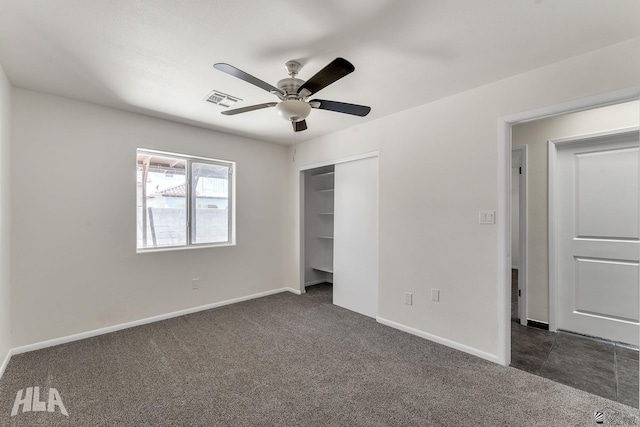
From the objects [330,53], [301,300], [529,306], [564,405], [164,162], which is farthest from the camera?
[301,300]

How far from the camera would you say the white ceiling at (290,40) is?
1.61 metres

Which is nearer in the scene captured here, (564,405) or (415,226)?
(564,405)

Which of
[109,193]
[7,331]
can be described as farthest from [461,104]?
[7,331]


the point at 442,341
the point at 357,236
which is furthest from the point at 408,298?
the point at 357,236

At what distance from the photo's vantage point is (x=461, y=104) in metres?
2.70

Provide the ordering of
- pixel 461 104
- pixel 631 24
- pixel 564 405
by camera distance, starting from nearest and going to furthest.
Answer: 1. pixel 631 24
2. pixel 564 405
3. pixel 461 104

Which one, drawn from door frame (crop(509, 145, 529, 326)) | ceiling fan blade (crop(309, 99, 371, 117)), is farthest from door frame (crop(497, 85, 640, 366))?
ceiling fan blade (crop(309, 99, 371, 117))

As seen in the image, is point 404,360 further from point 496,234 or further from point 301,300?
point 301,300

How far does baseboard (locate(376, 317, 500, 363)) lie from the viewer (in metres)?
2.50

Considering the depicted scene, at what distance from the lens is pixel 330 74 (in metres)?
1.76

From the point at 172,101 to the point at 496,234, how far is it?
3.30 metres

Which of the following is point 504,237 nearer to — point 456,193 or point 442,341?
point 456,193

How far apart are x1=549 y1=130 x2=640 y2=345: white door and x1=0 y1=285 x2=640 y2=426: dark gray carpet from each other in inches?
52.4

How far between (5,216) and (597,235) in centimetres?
552
